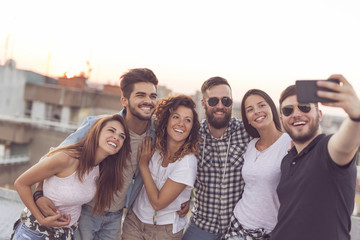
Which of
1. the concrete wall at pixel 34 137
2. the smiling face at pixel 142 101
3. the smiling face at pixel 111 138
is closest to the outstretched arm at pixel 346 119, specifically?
the smiling face at pixel 111 138

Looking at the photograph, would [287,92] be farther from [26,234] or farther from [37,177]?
[26,234]

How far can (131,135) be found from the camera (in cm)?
296

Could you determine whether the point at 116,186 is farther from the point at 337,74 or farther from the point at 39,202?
the point at 337,74

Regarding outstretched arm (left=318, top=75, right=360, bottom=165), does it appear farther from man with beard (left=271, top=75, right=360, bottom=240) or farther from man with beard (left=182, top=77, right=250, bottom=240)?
man with beard (left=182, top=77, right=250, bottom=240)

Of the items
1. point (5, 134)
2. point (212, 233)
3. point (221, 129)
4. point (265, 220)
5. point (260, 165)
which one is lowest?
point (5, 134)

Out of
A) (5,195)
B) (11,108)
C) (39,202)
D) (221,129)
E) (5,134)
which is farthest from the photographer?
(11,108)

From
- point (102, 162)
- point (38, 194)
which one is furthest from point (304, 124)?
point (38, 194)

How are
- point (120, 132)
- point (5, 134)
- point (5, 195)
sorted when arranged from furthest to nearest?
point (5, 134) < point (5, 195) < point (120, 132)

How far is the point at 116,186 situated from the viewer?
268 cm

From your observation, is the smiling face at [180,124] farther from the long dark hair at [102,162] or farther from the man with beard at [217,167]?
the long dark hair at [102,162]

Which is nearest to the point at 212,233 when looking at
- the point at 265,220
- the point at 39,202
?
the point at 265,220

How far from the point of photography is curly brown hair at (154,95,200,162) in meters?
2.74

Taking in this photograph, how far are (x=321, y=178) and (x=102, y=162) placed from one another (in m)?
1.87

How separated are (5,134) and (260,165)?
27.7m
